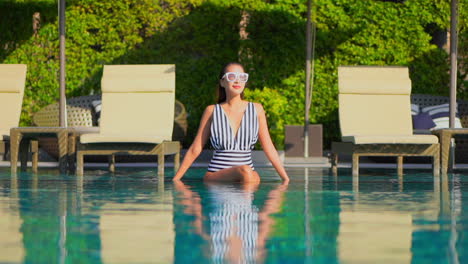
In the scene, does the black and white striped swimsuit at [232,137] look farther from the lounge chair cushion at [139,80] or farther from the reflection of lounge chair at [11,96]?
the reflection of lounge chair at [11,96]

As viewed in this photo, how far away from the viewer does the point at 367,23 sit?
1238 cm

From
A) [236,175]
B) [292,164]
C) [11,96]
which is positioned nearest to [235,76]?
[236,175]

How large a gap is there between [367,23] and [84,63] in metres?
4.19

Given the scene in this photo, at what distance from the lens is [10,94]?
9641mm

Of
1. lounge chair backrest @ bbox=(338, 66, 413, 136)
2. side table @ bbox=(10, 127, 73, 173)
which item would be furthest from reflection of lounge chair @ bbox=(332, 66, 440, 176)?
side table @ bbox=(10, 127, 73, 173)

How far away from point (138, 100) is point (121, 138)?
960mm

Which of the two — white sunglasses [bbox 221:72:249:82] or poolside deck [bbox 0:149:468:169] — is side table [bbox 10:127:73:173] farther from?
white sunglasses [bbox 221:72:249:82]

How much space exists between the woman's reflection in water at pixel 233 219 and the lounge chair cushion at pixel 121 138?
4.93 ft

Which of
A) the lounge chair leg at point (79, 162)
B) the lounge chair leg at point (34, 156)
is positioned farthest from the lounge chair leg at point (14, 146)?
the lounge chair leg at point (79, 162)

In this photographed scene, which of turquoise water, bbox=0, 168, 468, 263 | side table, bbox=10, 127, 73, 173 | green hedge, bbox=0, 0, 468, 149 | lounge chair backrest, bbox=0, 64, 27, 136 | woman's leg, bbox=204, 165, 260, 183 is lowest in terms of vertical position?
turquoise water, bbox=0, 168, 468, 263

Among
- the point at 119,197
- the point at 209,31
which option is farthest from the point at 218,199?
the point at 209,31

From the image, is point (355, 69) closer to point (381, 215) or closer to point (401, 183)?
point (401, 183)

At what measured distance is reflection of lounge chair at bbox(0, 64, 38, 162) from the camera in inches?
372

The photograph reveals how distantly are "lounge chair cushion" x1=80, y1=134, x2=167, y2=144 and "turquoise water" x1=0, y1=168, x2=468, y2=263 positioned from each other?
102 cm
